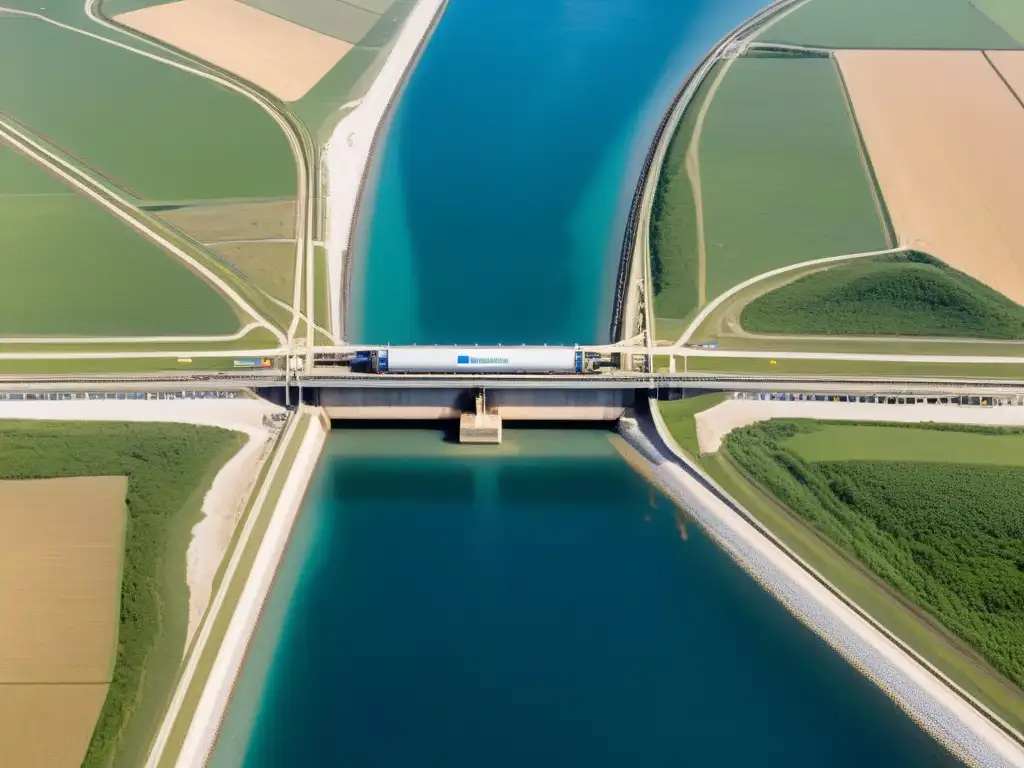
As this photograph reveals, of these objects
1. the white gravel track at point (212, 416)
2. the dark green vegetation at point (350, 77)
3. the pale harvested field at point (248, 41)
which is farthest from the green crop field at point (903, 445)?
the pale harvested field at point (248, 41)

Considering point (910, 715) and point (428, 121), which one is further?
point (428, 121)

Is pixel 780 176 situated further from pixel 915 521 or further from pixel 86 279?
pixel 86 279

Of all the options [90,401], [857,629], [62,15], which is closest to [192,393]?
[90,401]

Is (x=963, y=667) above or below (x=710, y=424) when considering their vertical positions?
below

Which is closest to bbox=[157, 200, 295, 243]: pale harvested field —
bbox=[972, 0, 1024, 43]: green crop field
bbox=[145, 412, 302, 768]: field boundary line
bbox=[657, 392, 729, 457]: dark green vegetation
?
bbox=[145, 412, 302, 768]: field boundary line

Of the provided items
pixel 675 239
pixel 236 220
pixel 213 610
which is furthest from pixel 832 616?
pixel 236 220

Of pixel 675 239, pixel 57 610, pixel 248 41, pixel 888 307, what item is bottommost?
pixel 57 610

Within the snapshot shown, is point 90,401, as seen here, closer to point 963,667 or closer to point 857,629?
point 857,629
